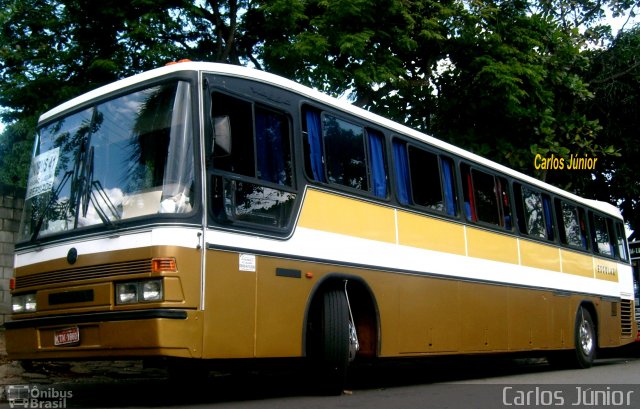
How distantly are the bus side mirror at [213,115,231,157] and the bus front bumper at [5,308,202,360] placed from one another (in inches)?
56.5

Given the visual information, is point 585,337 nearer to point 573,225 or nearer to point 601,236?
point 573,225

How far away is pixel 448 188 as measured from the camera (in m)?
10.4

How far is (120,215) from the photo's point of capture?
264 inches

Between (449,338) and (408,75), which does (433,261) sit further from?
(408,75)

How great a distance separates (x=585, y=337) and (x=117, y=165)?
10411 mm

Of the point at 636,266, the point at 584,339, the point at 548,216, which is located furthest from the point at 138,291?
the point at 636,266

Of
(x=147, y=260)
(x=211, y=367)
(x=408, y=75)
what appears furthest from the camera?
(x=408, y=75)

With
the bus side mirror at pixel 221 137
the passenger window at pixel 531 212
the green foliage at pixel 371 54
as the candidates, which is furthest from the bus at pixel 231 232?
the green foliage at pixel 371 54

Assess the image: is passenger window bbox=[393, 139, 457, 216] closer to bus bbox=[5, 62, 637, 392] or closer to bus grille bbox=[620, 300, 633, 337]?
bus bbox=[5, 62, 637, 392]

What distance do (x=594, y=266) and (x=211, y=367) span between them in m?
10.4

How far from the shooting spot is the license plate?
6.66m

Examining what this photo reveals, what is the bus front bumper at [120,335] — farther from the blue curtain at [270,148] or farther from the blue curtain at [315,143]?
the blue curtain at [315,143]

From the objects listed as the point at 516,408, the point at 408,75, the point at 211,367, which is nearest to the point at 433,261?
the point at 516,408

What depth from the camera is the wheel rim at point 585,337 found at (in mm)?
14162
